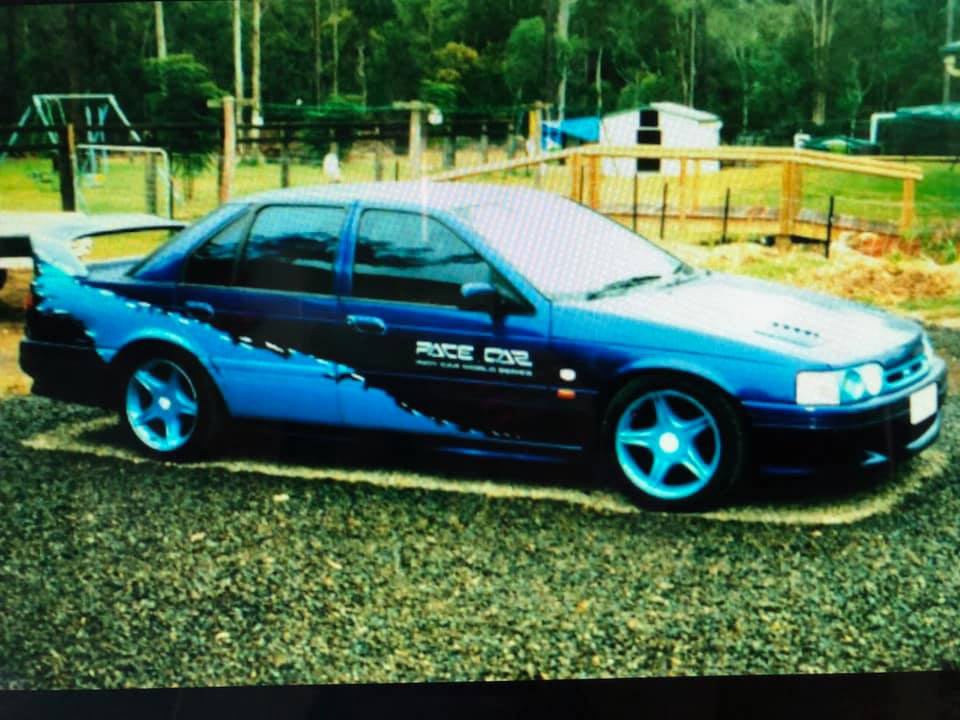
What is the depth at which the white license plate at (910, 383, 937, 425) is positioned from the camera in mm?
2701

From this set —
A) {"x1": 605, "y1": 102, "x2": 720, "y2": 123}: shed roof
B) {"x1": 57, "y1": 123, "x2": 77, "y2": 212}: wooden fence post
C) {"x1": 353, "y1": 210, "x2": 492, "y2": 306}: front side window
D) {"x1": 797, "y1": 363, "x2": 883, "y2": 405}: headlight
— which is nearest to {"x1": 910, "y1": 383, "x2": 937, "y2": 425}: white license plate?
{"x1": 797, "y1": 363, "x2": 883, "y2": 405}: headlight

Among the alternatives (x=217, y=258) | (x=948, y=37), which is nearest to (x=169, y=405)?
(x=217, y=258)

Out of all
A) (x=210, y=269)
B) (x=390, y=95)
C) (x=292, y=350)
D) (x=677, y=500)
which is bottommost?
(x=677, y=500)

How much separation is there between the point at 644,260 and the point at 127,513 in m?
1.39

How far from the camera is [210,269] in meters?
2.88

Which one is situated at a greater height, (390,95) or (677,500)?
(390,95)

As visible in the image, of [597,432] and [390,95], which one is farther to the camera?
[390,95]

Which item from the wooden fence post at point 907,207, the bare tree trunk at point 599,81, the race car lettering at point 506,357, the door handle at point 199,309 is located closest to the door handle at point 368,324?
the race car lettering at point 506,357

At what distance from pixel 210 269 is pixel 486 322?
701mm

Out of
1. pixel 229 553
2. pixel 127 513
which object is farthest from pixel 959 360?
pixel 127 513

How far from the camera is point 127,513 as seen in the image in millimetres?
2826

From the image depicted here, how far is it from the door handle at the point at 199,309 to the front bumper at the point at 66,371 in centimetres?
28

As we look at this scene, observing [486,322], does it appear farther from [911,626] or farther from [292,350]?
[911,626]

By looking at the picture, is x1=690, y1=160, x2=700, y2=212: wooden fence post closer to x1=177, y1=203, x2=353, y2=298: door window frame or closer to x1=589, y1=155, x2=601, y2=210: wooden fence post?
x1=589, y1=155, x2=601, y2=210: wooden fence post
